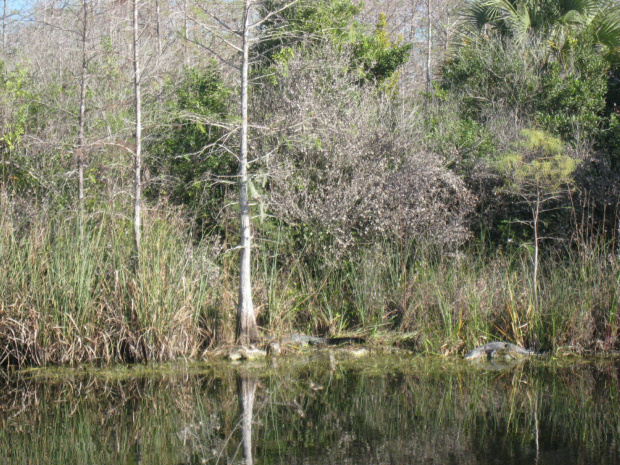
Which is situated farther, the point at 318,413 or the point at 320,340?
the point at 320,340

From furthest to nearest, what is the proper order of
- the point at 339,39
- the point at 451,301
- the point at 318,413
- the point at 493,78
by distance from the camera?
the point at 493,78
the point at 339,39
the point at 451,301
the point at 318,413

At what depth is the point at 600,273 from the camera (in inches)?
302

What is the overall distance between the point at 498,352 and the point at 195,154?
515cm

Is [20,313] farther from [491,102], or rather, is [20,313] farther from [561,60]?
[561,60]

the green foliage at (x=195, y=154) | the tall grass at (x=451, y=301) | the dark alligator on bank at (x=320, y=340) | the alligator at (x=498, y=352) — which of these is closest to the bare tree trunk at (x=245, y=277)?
the tall grass at (x=451, y=301)

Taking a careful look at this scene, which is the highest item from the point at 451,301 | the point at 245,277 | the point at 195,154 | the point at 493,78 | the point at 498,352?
the point at 493,78

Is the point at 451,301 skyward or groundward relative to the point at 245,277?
groundward

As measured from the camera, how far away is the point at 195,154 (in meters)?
9.77

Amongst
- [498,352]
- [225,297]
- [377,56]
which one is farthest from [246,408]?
[377,56]

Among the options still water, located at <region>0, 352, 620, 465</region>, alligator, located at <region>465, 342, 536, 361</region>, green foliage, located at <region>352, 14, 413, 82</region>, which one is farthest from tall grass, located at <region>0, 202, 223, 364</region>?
green foliage, located at <region>352, 14, 413, 82</region>

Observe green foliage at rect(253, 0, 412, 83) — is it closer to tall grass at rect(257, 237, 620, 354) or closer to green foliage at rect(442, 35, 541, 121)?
green foliage at rect(442, 35, 541, 121)

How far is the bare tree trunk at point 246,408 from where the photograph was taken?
4910 millimetres

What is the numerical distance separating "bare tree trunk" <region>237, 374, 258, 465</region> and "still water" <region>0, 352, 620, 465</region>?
18 millimetres

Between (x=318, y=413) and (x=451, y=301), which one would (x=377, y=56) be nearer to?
(x=451, y=301)
